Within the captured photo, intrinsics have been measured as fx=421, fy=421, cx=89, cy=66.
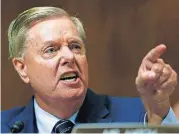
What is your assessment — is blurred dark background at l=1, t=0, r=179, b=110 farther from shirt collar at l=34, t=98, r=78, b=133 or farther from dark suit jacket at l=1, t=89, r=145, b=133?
shirt collar at l=34, t=98, r=78, b=133

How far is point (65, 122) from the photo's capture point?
1.48 m

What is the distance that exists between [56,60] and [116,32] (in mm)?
892

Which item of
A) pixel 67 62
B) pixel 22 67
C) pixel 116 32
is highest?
pixel 67 62

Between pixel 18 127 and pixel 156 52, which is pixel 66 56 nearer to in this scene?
pixel 18 127

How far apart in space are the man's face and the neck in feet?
0.09

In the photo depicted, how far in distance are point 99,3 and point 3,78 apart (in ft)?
2.30

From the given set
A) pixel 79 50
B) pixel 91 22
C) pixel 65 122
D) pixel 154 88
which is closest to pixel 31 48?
pixel 79 50

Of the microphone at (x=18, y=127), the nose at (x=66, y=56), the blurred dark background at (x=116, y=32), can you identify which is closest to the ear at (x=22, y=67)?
the nose at (x=66, y=56)

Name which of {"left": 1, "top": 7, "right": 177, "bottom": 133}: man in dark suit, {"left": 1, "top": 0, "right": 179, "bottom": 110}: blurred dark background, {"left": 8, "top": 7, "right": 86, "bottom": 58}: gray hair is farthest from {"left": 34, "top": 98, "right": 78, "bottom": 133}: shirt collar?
{"left": 1, "top": 0, "right": 179, "bottom": 110}: blurred dark background

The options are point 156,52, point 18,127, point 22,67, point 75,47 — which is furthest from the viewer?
point 22,67

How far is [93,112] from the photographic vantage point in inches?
61.1

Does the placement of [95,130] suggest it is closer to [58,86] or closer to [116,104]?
[58,86]

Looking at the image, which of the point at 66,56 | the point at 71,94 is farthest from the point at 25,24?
the point at 71,94

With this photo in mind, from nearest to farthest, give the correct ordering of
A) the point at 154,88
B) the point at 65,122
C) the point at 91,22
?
1. the point at 154,88
2. the point at 65,122
3. the point at 91,22
